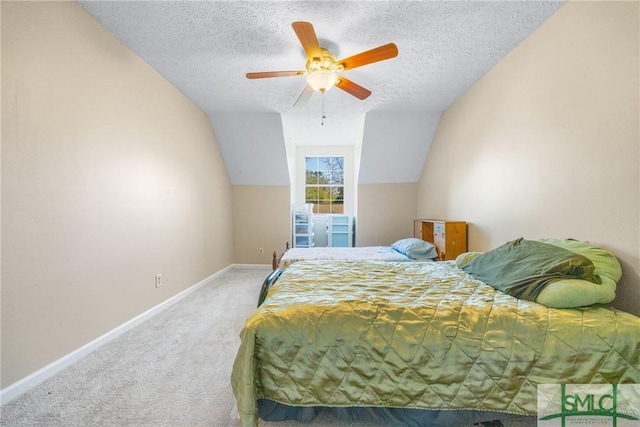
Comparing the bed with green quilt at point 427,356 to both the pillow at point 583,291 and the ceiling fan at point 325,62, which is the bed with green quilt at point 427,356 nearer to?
the pillow at point 583,291

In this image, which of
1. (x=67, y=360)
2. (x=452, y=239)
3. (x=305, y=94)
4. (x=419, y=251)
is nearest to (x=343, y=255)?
(x=419, y=251)

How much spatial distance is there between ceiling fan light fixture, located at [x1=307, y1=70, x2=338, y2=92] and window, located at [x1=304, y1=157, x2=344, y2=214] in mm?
3683

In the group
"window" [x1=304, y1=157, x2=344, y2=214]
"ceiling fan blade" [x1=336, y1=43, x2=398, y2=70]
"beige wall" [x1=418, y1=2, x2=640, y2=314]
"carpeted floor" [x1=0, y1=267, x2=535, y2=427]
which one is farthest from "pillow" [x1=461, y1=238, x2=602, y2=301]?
"window" [x1=304, y1=157, x2=344, y2=214]

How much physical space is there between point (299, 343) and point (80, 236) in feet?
6.18

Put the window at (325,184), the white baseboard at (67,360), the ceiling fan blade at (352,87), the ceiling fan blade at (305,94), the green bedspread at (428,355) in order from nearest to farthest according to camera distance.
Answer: the green bedspread at (428,355)
the white baseboard at (67,360)
the ceiling fan blade at (352,87)
the ceiling fan blade at (305,94)
the window at (325,184)

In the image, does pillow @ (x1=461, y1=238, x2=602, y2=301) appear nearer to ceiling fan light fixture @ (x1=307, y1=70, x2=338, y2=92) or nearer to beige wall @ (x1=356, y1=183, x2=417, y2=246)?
ceiling fan light fixture @ (x1=307, y1=70, x2=338, y2=92)

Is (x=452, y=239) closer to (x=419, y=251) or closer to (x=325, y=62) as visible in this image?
(x=419, y=251)

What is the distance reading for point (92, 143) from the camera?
2.08 metres

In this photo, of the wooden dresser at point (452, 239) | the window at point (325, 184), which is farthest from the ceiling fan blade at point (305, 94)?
the window at point (325, 184)

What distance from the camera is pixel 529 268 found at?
1577mm

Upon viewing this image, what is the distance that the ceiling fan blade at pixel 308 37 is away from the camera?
5.47ft

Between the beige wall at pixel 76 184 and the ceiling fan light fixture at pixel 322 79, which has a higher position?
the ceiling fan light fixture at pixel 322 79

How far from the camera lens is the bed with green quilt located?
1159 millimetres

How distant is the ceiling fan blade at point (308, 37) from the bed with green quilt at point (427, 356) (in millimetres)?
Result: 1652
